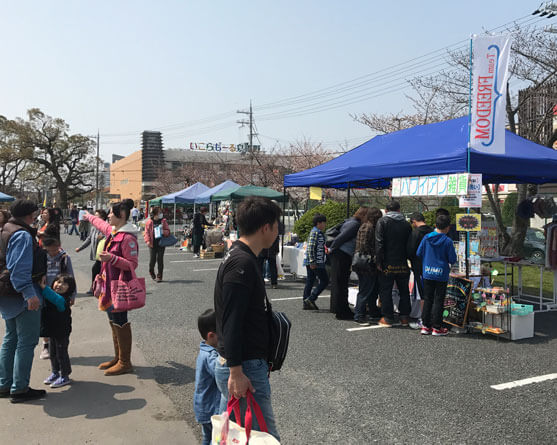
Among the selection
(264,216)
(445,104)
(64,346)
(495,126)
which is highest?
(445,104)

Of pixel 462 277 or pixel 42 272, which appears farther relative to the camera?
pixel 462 277

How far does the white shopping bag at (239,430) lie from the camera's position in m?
1.95

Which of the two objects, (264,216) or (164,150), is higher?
(164,150)

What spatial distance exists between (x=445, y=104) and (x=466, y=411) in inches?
599

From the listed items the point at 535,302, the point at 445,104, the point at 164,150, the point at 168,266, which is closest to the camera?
the point at 535,302

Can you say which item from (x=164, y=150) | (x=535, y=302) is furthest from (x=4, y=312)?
(x=164, y=150)

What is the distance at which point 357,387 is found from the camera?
4223mm

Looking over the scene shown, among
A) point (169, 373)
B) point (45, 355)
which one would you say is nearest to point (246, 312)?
point (169, 373)

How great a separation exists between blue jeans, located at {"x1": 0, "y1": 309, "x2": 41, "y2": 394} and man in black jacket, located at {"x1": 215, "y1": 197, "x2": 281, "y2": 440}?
7.88 feet

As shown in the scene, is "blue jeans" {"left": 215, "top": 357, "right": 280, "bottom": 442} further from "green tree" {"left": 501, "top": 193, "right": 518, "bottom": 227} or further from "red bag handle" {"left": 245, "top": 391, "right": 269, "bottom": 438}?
"green tree" {"left": 501, "top": 193, "right": 518, "bottom": 227}

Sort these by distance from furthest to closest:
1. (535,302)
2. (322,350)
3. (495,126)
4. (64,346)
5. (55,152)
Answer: (55,152), (535,302), (495,126), (322,350), (64,346)

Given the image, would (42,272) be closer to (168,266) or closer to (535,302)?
(535,302)

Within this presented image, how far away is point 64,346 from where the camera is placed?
4.23 metres

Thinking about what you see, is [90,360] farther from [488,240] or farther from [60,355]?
[488,240]
